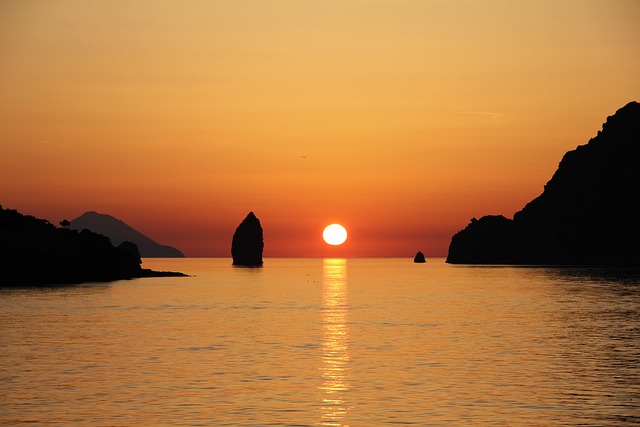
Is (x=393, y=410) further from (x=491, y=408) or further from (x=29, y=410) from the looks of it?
(x=29, y=410)

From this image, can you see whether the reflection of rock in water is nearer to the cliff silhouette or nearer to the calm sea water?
the calm sea water

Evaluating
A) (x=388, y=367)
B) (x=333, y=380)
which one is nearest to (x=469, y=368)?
(x=388, y=367)

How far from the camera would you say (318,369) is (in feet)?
167

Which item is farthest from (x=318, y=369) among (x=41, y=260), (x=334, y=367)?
(x=41, y=260)

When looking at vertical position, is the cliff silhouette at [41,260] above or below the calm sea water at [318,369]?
above

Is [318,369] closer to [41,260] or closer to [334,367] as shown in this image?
[334,367]

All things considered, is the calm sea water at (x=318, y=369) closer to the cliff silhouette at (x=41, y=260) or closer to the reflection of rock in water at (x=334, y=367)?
the reflection of rock in water at (x=334, y=367)

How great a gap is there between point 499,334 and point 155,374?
116 ft

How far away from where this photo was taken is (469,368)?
1996 inches

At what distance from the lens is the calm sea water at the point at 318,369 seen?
1436 inches

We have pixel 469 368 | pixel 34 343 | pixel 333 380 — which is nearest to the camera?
pixel 333 380

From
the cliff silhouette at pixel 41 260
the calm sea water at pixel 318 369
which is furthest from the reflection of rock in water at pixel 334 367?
the cliff silhouette at pixel 41 260

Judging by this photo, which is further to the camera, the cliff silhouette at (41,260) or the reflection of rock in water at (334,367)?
the cliff silhouette at (41,260)

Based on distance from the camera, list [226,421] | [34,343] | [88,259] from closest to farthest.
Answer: [226,421], [34,343], [88,259]
